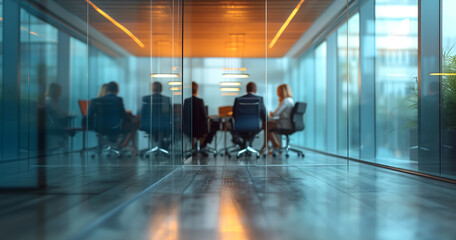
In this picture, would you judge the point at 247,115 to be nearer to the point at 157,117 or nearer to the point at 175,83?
the point at 175,83

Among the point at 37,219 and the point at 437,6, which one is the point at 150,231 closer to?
the point at 37,219

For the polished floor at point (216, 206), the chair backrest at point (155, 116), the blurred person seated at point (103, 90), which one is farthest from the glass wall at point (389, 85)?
the blurred person seated at point (103, 90)

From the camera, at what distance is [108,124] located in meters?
3.12

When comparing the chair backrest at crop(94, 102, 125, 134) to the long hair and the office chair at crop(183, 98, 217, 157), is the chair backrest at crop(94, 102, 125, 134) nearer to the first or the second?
the office chair at crop(183, 98, 217, 157)

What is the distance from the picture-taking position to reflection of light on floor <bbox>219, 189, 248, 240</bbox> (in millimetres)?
1683

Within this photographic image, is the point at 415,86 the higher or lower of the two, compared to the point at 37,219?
higher

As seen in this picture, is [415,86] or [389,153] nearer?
[415,86]

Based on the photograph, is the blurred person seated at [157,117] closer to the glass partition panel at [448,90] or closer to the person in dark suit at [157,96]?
the person in dark suit at [157,96]

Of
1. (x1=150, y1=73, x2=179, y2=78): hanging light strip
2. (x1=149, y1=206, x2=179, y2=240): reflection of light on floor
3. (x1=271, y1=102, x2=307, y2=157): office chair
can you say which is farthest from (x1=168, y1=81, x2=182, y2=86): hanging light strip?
(x1=149, y1=206, x2=179, y2=240): reflection of light on floor

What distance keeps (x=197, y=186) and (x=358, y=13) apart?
4.19 metres

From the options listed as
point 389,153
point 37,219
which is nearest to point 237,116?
point 389,153

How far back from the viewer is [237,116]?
595 centimetres

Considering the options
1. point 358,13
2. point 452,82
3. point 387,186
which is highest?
point 358,13

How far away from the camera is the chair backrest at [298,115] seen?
5922 mm
